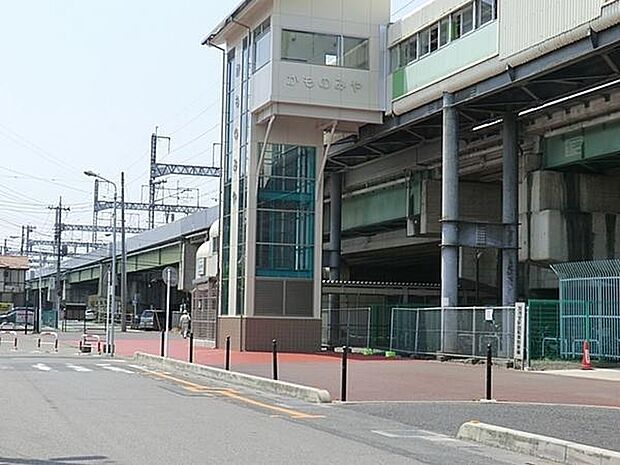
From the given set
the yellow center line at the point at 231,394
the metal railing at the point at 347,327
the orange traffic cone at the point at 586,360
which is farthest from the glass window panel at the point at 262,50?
the orange traffic cone at the point at 586,360

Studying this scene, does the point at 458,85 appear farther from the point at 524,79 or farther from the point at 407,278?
the point at 407,278

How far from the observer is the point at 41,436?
41.4 feet

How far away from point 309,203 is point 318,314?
4.52 meters

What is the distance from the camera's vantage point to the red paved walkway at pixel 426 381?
19.8 meters

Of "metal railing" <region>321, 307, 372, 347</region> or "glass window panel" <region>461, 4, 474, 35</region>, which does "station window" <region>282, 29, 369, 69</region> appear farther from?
"metal railing" <region>321, 307, 372, 347</region>

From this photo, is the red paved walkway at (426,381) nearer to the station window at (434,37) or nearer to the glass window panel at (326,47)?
the station window at (434,37)

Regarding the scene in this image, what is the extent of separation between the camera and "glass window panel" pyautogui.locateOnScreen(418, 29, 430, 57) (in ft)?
120

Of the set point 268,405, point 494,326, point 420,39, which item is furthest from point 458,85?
point 268,405

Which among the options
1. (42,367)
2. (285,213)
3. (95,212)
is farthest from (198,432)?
(95,212)

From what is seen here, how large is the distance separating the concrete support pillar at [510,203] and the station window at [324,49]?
256 inches

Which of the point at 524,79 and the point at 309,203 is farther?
the point at 309,203

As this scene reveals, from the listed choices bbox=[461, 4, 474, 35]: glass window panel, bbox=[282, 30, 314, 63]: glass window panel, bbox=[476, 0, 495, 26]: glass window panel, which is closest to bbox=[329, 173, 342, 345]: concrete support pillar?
bbox=[282, 30, 314, 63]: glass window panel

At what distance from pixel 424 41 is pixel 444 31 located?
1276 millimetres

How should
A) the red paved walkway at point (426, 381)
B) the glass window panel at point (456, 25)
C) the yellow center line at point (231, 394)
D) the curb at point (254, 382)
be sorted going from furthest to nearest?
the glass window panel at point (456, 25) → the red paved walkway at point (426, 381) → the curb at point (254, 382) → the yellow center line at point (231, 394)
